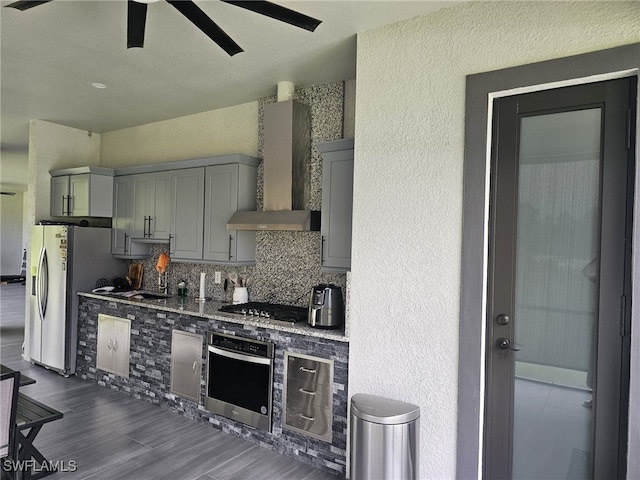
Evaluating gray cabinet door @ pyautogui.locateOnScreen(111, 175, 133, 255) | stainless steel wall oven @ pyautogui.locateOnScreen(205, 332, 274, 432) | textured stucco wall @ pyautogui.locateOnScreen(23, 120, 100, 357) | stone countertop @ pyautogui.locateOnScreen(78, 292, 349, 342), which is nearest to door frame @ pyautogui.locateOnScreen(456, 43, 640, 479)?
stone countertop @ pyautogui.locateOnScreen(78, 292, 349, 342)

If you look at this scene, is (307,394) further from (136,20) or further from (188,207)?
(136,20)

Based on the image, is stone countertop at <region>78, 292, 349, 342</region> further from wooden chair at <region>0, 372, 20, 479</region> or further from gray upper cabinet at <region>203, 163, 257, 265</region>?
wooden chair at <region>0, 372, 20, 479</region>

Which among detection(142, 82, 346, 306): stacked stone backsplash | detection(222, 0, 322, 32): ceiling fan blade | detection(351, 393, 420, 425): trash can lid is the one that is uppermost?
detection(222, 0, 322, 32): ceiling fan blade

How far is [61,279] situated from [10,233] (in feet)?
34.6

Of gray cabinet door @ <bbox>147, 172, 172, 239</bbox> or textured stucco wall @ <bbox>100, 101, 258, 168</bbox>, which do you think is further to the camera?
gray cabinet door @ <bbox>147, 172, 172, 239</bbox>

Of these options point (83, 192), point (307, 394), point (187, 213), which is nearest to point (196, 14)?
point (307, 394)

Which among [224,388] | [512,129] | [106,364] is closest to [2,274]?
[106,364]

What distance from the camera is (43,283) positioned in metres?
4.97

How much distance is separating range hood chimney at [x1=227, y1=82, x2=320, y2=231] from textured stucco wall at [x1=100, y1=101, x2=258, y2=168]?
0.58 meters

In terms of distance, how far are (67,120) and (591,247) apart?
5584 millimetres

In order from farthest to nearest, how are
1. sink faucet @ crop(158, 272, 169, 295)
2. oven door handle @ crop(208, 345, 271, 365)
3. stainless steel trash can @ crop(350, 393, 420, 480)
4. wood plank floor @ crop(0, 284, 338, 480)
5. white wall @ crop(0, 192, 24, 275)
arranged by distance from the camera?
white wall @ crop(0, 192, 24, 275)
sink faucet @ crop(158, 272, 169, 295)
oven door handle @ crop(208, 345, 271, 365)
wood plank floor @ crop(0, 284, 338, 480)
stainless steel trash can @ crop(350, 393, 420, 480)

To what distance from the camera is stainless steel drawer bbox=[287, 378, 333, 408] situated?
2.96 metres

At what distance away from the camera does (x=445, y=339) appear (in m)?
2.47

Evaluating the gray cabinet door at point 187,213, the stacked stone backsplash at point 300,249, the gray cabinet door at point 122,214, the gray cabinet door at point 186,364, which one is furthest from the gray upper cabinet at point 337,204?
the gray cabinet door at point 122,214
